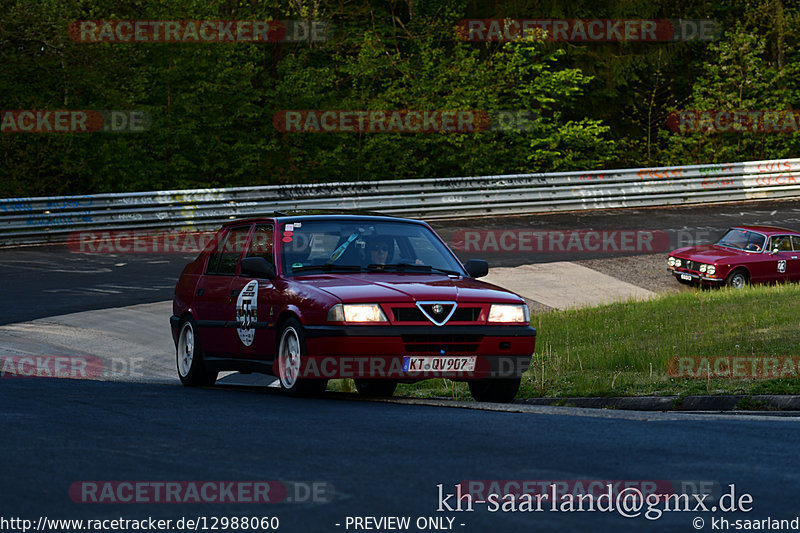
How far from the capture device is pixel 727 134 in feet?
132

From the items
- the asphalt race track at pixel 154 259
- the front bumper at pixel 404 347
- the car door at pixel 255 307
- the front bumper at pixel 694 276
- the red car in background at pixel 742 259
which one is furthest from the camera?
the red car in background at pixel 742 259

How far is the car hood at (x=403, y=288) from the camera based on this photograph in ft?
30.8

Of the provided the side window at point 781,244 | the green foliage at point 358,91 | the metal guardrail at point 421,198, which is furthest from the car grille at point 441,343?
the green foliage at point 358,91

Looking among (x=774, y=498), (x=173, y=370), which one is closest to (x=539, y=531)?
(x=774, y=498)

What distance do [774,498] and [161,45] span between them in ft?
95.8

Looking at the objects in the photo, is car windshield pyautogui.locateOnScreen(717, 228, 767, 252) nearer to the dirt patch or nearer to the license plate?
the dirt patch

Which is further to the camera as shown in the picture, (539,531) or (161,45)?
(161,45)

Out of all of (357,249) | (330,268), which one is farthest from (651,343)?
(330,268)

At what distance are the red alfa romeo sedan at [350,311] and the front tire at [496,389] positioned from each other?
1 centimetres

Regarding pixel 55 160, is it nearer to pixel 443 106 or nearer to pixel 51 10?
pixel 51 10

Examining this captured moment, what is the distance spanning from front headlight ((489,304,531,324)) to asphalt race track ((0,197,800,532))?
724 mm

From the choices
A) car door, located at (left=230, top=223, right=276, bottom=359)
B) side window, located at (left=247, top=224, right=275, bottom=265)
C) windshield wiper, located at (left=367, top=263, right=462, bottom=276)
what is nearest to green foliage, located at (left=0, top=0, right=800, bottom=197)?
side window, located at (left=247, top=224, right=275, bottom=265)

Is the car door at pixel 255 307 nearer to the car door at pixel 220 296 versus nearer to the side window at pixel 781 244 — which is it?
the car door at pixel 220 296

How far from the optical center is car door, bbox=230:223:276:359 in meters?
10.1
